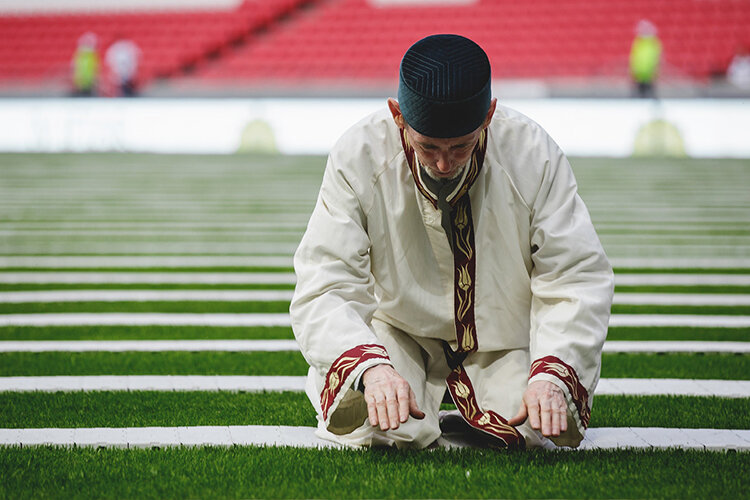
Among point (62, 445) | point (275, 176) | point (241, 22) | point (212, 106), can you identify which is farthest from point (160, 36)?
point (62, 445)

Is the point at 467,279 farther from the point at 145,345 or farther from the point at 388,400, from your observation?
the point at 145,345

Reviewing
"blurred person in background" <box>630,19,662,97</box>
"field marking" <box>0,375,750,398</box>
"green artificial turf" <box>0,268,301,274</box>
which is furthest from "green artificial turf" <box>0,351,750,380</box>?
"blurred person in background" <box>630,19,662,97</box>

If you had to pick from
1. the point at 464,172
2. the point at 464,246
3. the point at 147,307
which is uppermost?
the point at 464,172

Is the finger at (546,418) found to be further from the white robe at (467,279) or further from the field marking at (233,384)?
the field marking at (233,384)

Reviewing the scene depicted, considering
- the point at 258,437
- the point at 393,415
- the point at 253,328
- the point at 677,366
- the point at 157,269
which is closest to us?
the point at 393,415

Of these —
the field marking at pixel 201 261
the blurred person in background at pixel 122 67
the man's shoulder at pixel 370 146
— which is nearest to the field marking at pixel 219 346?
the man's shoulder at pixel 370 146

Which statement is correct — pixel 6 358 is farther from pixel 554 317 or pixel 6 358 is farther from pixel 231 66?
pixel 231 66

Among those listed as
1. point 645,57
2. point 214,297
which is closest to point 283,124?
point 645,57

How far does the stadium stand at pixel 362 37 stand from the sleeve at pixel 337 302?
1510 centimetres

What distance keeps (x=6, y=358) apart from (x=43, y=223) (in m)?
5.70

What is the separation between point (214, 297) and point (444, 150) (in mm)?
3717

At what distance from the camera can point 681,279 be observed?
22.4 ft

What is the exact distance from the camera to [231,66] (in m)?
21.7

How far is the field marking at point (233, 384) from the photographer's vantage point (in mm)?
3666
